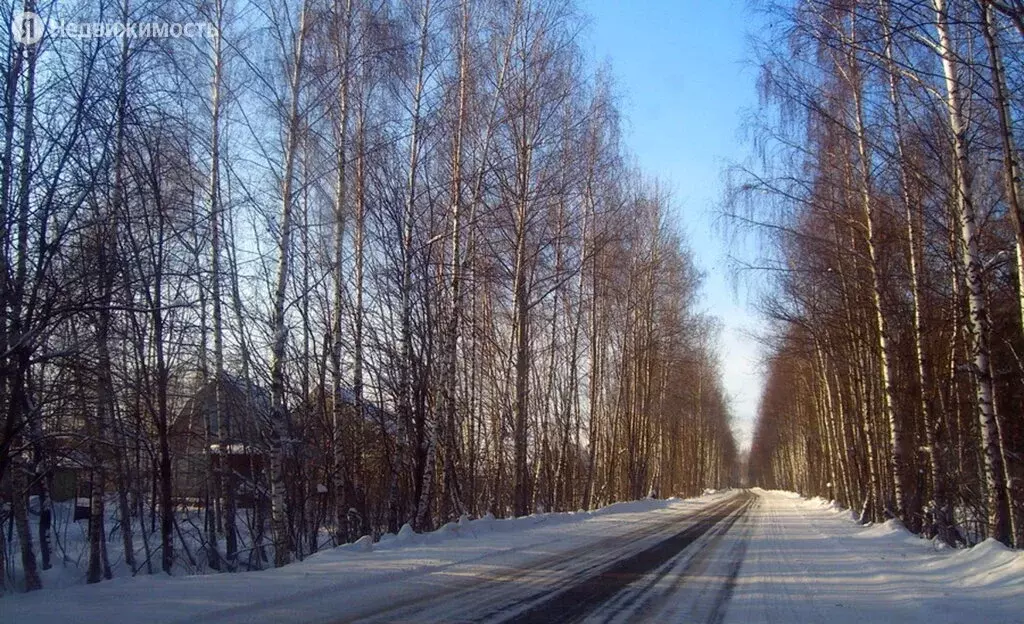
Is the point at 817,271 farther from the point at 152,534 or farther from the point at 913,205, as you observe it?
the point at 152,534

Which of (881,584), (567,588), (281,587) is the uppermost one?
(281,587)

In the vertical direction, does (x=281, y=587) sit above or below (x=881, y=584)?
above

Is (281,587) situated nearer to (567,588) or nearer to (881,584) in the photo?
(567,588)

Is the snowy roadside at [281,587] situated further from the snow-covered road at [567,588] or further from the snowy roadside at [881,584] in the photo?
the snowy roadside at [881,584]

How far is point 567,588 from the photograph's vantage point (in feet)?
28.6

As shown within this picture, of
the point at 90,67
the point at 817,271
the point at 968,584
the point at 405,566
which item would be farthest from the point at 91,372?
the point at 817,271

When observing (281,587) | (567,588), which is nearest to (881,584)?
(567,588)

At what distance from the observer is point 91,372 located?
9.84m

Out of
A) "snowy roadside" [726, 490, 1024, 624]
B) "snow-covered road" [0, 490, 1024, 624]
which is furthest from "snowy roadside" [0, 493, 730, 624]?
"snowy roadside" [726, 490, 1024, 624]

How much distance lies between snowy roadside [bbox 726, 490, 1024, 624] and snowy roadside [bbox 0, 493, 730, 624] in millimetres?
3306

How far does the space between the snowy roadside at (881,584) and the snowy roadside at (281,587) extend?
3306 millimetres

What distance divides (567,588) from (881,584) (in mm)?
3922

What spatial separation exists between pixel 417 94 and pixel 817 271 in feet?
28.5

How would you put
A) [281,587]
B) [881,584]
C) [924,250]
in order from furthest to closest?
[924,250] → [881,584] → [281,587]
